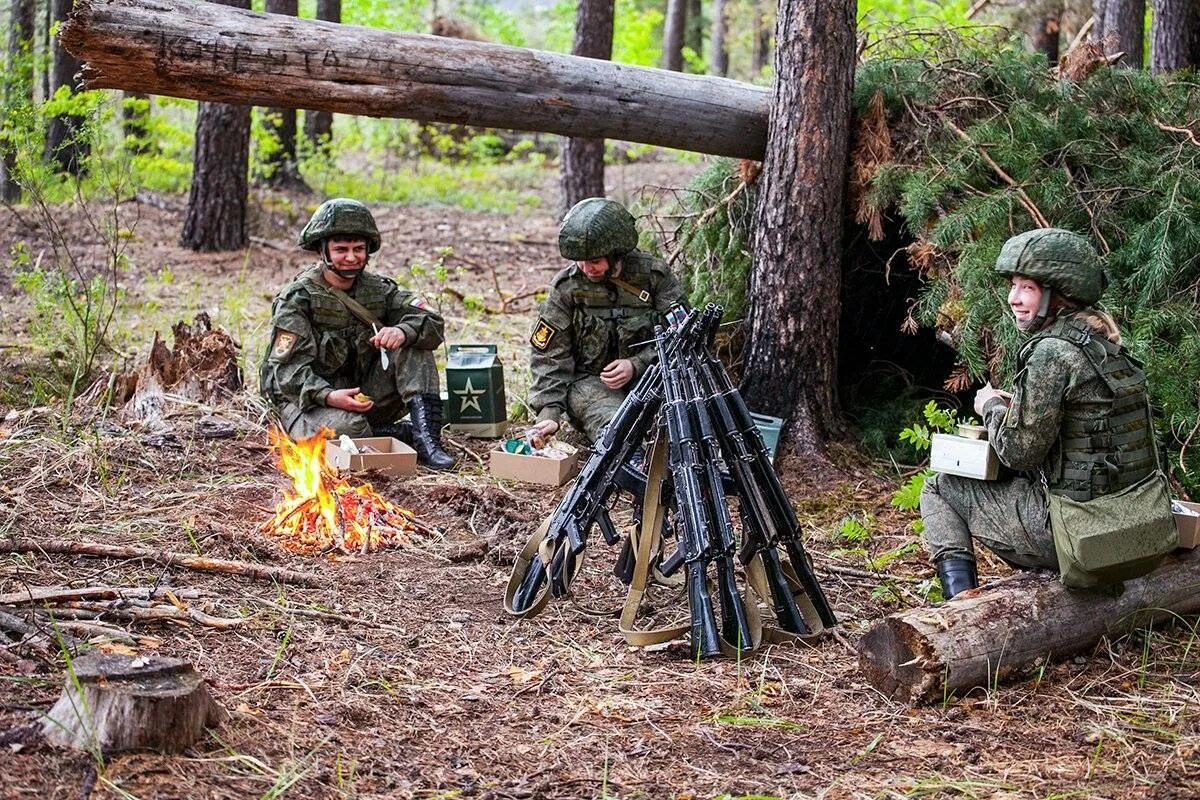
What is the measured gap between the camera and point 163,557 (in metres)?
5.36

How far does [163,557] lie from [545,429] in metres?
2.51

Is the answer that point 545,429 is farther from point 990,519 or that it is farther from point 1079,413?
point 1079,413

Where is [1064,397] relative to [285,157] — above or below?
below

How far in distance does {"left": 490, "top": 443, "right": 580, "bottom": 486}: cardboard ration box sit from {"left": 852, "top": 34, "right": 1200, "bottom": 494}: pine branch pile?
2.14 m

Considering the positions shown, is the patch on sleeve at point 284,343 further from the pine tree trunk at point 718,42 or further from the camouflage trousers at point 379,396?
the pine tree trunk at point 718,42

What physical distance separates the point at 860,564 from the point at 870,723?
5.85 ft

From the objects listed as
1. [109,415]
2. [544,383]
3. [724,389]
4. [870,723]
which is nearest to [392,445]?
[544,383]

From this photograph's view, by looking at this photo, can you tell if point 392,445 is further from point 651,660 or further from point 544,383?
point 651,660

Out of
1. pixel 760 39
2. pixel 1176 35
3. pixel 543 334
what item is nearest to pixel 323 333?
pixel 543 334

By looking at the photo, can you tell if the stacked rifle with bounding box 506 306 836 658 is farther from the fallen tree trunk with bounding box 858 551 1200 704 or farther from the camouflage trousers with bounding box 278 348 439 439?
the camouflage trousers with bounding box 278 348 439 439

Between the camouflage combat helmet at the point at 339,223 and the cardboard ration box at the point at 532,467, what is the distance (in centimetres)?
156

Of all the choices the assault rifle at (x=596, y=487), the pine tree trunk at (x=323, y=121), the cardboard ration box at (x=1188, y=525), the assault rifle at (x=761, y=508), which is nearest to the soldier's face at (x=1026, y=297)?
the cardboard ration box at (x=1188, y=525)

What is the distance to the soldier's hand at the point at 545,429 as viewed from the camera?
7.24 m

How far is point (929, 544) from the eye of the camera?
17.0 ft
